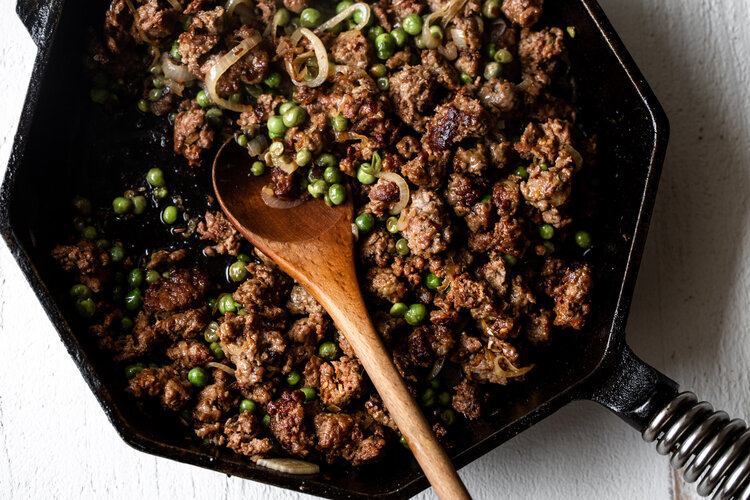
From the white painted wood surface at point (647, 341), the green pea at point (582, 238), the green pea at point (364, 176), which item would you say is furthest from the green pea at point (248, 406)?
the green pea at point (582, 238)

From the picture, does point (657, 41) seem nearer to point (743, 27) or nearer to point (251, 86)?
point (743, 27)

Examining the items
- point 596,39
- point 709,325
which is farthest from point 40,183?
point 709,325

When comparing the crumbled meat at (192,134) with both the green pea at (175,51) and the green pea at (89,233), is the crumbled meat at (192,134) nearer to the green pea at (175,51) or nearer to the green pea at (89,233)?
the green pea at (175,51)

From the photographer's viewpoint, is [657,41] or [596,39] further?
[657,41]

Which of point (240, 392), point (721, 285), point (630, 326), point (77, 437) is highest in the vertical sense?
point (721, 285)

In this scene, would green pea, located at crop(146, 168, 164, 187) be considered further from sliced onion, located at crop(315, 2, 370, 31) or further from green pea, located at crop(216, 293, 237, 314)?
sliced onion, located at crop(315, 2, 370, 31)

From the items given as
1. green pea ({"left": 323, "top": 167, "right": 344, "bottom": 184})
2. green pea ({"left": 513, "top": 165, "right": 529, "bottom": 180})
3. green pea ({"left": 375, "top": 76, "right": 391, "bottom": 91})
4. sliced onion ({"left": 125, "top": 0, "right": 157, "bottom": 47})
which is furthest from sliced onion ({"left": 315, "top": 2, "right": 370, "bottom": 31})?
green pea ({"left": 513, "top": 165, "right": 529, "bottom": 180})

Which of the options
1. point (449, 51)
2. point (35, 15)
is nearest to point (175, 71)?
point (35, 15)

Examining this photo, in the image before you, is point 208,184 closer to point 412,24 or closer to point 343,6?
point 343,6
